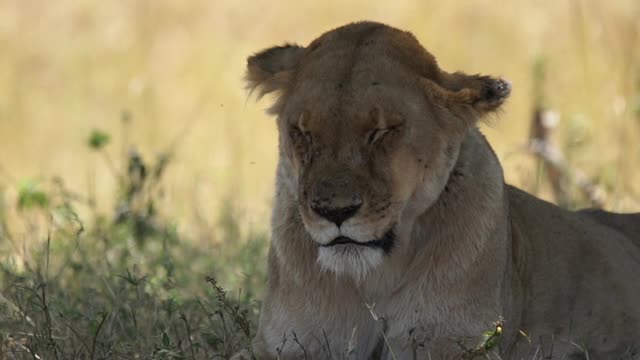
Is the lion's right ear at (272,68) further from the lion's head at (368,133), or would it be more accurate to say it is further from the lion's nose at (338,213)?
the lion's nose at (338,213)

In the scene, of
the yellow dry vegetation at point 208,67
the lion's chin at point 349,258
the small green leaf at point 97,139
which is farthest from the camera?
the yellow dry vegetation at point 208,67

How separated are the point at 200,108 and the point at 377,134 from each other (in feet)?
26.2

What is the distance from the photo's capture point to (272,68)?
4445 millimetres

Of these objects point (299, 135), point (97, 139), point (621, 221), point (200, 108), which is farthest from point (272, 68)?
point (200, 108)

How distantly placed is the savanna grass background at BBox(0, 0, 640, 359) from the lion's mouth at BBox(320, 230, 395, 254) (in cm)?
168

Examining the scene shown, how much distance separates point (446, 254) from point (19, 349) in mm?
1337

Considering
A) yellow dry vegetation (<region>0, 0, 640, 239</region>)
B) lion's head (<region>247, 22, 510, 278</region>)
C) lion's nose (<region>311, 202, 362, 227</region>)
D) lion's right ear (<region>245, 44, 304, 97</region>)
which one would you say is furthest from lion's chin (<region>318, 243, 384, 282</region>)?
yellow dry vegetation (<region>0, 0, 640, 239</region>)

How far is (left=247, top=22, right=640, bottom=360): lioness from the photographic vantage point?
396 centimetres

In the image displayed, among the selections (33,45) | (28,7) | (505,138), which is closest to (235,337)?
(505,138)

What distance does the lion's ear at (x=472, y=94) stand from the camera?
4.14 m

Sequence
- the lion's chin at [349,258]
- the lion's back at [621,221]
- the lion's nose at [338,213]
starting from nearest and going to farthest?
the lion's nose at [338,213]
the lion's chin at [349,258]
the lion's back at [621,221]

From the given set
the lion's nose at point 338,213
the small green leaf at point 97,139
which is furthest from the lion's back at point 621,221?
the small green leaf at point 97,139

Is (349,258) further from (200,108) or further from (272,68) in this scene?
(200,108)

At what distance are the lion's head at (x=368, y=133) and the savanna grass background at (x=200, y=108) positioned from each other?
1606 mm
